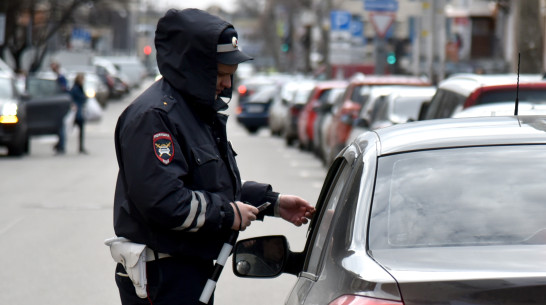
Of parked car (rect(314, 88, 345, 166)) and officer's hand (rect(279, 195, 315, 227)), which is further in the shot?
parked car (rect(314, 88, 345, 166))

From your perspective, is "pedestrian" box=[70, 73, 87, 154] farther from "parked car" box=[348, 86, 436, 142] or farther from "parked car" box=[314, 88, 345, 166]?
"parked car" box=[348, 86, 436, 142]

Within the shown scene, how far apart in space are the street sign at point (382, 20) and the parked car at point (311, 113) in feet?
18.2

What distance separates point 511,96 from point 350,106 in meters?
8.44

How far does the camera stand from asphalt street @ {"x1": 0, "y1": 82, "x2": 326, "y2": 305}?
887 centimetres

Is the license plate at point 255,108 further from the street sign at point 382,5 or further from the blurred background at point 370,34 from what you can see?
the street sign at point 382,5

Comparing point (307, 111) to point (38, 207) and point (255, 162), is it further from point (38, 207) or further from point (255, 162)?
point (38, 207)

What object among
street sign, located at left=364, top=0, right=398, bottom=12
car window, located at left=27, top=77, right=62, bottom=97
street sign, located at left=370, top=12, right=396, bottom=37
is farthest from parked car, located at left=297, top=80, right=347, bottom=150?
street sign, located at left=364, top=0, right=398, bottom=12

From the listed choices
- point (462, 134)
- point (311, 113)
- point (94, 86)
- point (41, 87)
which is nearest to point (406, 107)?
point (311, 113)

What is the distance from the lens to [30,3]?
48094mm

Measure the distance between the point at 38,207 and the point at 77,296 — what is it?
20.6 ft

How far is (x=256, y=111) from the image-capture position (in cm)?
3769

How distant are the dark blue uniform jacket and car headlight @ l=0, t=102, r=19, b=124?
18642 millimetres

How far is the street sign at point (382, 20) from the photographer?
31.6 metres

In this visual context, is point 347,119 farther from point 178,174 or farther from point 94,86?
point 94,86
